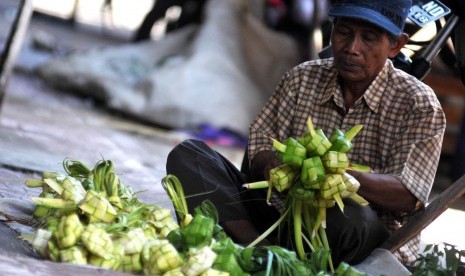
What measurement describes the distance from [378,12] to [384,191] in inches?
29.4

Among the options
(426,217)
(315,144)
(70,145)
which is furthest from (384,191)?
(70,145)

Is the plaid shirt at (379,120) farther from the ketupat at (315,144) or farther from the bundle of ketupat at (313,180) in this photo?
the ketupat at (315,144)

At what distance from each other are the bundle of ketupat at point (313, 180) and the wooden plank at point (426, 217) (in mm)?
265

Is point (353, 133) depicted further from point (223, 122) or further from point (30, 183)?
point (223, 122)

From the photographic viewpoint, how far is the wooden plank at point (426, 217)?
4.46 m

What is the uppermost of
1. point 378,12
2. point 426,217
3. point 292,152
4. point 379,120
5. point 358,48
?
point 378,12

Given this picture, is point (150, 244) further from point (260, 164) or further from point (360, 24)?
point (360, 24)

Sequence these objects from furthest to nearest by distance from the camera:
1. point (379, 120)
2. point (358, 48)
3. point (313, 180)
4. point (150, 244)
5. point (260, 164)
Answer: point (260, 164), point (379, 120), point (358, 48), point (313, 180), point (150, 244)

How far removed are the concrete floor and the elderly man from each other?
38cm

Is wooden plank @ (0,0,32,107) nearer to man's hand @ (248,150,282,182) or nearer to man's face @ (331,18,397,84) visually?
man's hand @ (248,150,282,182)

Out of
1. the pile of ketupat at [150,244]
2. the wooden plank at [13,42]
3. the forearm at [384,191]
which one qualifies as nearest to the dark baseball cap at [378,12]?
the forearm at [384,191]

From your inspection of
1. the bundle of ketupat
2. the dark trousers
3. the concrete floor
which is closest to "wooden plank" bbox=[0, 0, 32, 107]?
the concrete floor

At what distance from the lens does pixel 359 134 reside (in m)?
4.77

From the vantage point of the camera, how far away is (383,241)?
184 inches
